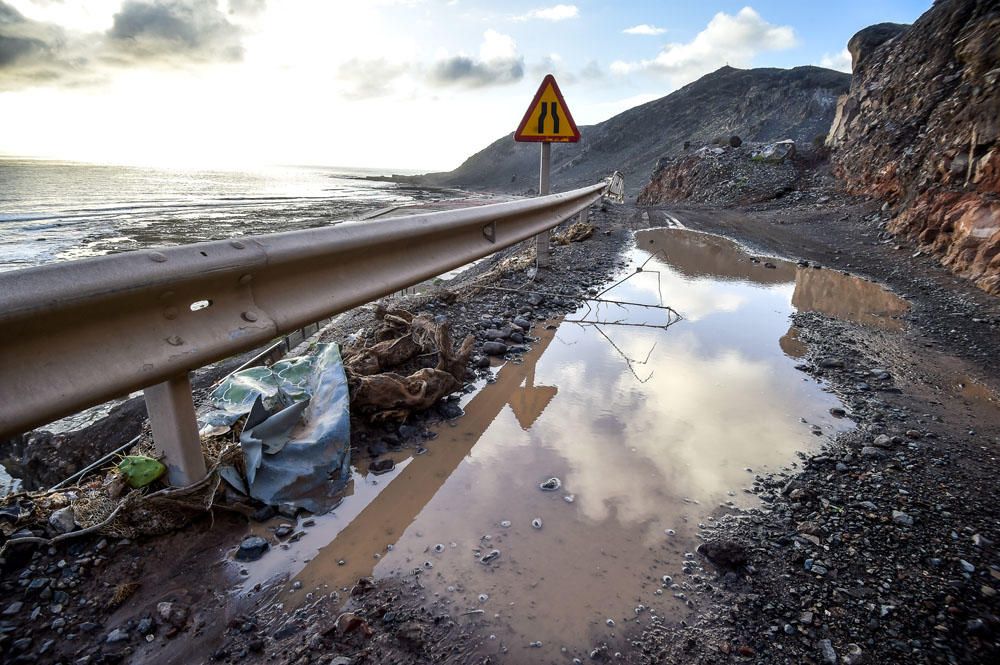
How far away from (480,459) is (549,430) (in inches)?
15.8

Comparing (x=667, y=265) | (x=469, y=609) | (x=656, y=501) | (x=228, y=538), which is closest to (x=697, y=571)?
(x=656, y=501)

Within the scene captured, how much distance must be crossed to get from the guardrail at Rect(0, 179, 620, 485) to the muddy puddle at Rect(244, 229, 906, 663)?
26.7 inches

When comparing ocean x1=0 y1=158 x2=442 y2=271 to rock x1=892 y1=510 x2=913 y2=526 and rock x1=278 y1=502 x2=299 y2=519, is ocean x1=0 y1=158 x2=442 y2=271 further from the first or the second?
rock x1=892 y1=510 x2=913 y2=526

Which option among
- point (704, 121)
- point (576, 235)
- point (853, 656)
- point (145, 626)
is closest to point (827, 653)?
point (853, 656)

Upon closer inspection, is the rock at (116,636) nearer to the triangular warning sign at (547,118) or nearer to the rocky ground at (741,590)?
the rocky ground at (741,590)

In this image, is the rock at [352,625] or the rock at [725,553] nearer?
the rock at [352,625]

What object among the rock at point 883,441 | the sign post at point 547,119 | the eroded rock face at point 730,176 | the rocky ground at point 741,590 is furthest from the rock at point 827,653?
the eroded rock face at point 730,176

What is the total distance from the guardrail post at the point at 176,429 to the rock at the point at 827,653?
1.93 m

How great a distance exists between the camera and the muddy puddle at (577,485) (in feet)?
4.74

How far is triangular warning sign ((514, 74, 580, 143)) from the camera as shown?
5.51m

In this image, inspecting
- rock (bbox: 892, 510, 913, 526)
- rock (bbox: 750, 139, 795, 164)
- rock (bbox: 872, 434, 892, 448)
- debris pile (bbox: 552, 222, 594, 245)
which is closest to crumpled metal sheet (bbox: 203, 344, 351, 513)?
rock (bbox: 892, 510, 913, 526)

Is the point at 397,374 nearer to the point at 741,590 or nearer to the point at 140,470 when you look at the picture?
the point at 140,470

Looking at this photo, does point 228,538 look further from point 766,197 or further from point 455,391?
point 766,197

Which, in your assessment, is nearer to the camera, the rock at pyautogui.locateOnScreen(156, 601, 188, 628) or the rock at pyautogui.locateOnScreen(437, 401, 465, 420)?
the rock at pyautogui.locateOnScreen(156, 601, 188, 628)
